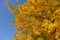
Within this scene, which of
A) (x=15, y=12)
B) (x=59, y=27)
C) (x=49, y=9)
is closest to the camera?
(x=59, y=27)

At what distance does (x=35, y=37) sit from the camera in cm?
1944

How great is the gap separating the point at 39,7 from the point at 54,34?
2.22 metres

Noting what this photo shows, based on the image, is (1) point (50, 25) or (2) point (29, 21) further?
(2) point (29, 21)

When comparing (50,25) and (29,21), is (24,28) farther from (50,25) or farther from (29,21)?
(50,25)

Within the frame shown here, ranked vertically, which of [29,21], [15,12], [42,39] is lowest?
[42,39]

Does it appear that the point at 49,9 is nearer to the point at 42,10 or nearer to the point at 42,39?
the point at 42,10

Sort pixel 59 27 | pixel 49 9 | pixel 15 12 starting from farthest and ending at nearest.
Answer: pixel 15 12
pixel 49 9
pixel 59 27

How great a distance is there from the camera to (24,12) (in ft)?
65.8

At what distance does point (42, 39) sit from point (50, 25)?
1260 mm

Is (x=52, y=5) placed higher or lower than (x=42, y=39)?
higher

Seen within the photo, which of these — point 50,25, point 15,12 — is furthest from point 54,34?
point 15,12

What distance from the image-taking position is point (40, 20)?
1947cm

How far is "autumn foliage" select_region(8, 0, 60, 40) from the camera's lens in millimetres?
18484

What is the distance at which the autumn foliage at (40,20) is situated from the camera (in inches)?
728
